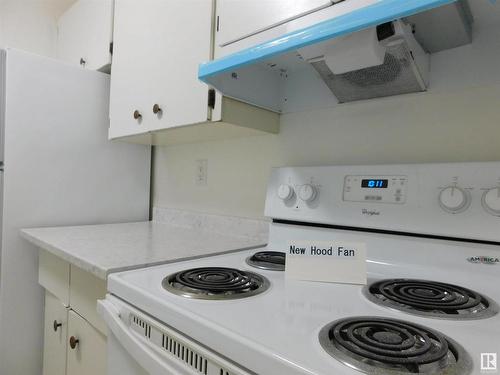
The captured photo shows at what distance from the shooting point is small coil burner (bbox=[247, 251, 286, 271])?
2.78 ft

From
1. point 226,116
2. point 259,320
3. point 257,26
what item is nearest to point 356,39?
point 257,26

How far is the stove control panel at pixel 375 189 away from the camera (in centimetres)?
88

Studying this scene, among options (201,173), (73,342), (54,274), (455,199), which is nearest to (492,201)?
(455,199)

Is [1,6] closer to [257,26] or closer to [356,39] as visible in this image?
[257,26]

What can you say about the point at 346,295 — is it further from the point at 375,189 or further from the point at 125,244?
the point at 125,244

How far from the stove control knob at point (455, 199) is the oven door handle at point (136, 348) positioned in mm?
669

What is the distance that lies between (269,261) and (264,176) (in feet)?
1.63

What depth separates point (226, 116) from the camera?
1.09 m

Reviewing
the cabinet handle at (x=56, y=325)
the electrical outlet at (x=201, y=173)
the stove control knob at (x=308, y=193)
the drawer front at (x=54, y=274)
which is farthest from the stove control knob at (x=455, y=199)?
the cabinet handle at (x=56, y=325)

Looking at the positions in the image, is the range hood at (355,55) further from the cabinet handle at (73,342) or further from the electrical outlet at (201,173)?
the cabinet handle at (73,342)

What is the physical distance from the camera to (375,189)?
914 mm

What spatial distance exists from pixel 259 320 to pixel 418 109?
778mm

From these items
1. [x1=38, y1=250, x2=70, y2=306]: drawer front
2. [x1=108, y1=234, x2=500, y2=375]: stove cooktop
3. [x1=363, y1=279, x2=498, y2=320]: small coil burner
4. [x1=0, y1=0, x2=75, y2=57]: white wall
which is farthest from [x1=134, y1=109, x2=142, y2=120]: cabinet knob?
[x1=0, y1=0, x2=75, y2=57]: white wall

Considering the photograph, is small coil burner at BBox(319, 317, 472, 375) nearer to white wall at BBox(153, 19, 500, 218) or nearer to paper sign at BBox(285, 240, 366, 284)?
paper sign at BBox(285, 240, 366, 284)
